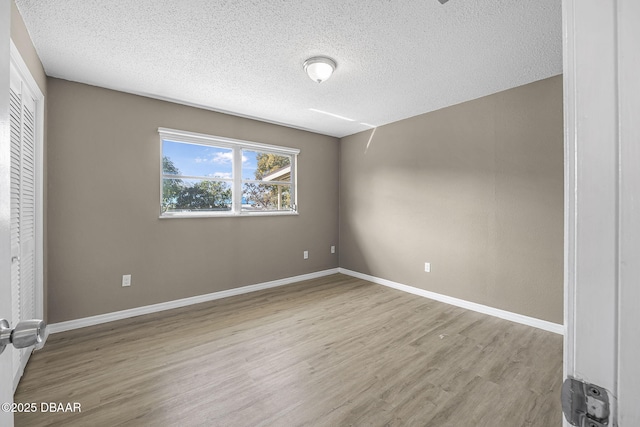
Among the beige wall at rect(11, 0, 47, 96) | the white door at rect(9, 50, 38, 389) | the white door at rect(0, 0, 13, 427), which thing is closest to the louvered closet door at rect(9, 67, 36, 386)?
the white door at rect(9, 50, 38, 389)

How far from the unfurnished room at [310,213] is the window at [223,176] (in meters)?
0.03

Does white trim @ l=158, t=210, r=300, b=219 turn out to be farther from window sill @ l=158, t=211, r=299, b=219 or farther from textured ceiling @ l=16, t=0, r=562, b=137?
textured ceiling @ l=16, t=0, r=562, b=137

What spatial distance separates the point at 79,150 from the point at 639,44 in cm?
379

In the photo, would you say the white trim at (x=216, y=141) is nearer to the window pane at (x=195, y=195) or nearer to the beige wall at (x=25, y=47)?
the window pane at (x=195, y=195)

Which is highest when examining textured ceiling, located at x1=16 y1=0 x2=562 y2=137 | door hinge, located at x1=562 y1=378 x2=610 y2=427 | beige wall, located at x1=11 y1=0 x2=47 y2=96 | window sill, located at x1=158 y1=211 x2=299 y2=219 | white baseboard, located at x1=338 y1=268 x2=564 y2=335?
textured ceiling, located at x1=16 y1=0 x2=562 y2=137

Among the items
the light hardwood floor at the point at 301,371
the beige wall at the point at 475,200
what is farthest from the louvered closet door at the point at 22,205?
the beige wall at the point at 475,200

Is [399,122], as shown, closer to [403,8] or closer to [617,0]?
[403,8]

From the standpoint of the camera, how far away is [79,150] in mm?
2820

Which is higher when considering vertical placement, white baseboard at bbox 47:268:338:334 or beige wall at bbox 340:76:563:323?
beige wall at bbox 340:76:563:323

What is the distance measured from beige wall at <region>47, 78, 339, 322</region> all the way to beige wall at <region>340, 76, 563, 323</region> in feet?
A: 6.11

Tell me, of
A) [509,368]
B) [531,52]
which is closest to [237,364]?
[509,368]

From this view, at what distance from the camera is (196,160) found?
11.8 feet

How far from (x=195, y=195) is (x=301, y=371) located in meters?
2.54

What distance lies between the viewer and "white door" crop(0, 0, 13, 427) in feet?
2.00
